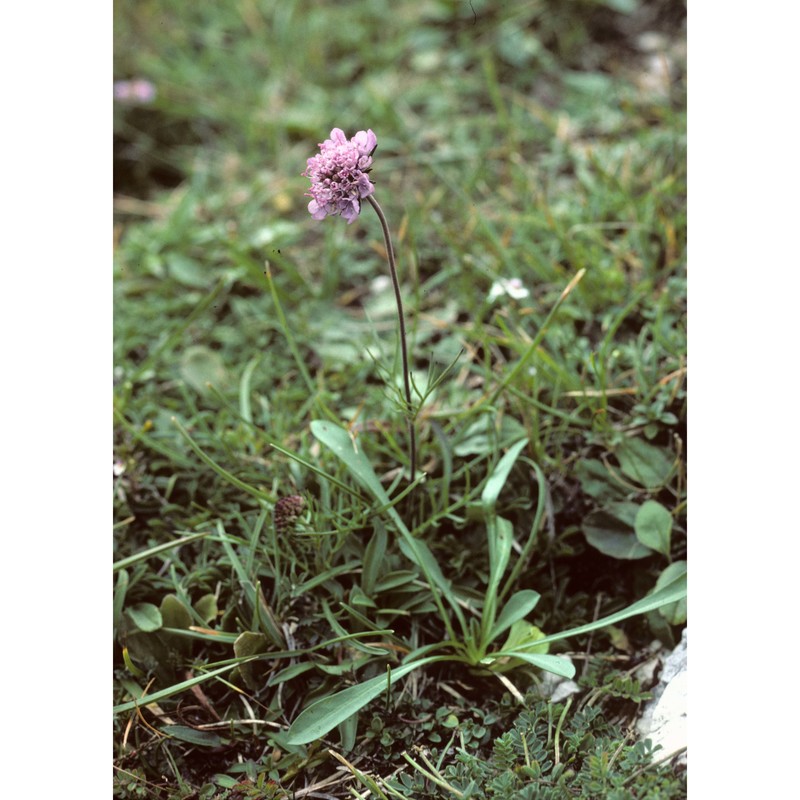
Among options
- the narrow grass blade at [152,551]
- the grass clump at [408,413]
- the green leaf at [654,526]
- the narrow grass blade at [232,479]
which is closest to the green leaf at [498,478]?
the grass clump at [408,413]

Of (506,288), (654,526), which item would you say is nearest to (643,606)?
(654,526)

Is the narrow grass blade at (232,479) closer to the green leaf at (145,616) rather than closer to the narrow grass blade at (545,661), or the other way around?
the green leaf at (145,616)

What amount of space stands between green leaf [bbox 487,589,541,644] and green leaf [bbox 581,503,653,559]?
7.1 inches

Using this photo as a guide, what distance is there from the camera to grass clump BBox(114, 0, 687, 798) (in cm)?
147

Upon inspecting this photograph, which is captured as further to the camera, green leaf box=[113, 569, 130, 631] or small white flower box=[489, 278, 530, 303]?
small white flower box=[489, 278, 530, 303]

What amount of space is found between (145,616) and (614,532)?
2.83ft

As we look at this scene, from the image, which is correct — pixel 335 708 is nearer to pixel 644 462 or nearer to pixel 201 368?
pixel 644 462

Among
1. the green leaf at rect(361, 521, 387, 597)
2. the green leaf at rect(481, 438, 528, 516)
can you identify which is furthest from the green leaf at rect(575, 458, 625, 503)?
the green leaf at rect(361, 521, 387, 597)

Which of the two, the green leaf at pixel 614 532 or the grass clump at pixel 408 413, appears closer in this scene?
the grass clump at pixel 408 413

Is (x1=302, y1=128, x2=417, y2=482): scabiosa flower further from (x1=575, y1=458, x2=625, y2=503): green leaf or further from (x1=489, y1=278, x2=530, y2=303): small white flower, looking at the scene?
(x1=575, y1=458, x2=625, y2=503): green leaf

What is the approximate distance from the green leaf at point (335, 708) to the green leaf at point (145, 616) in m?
0.32

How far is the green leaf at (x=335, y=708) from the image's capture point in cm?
139

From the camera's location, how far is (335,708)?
141 centimetres
